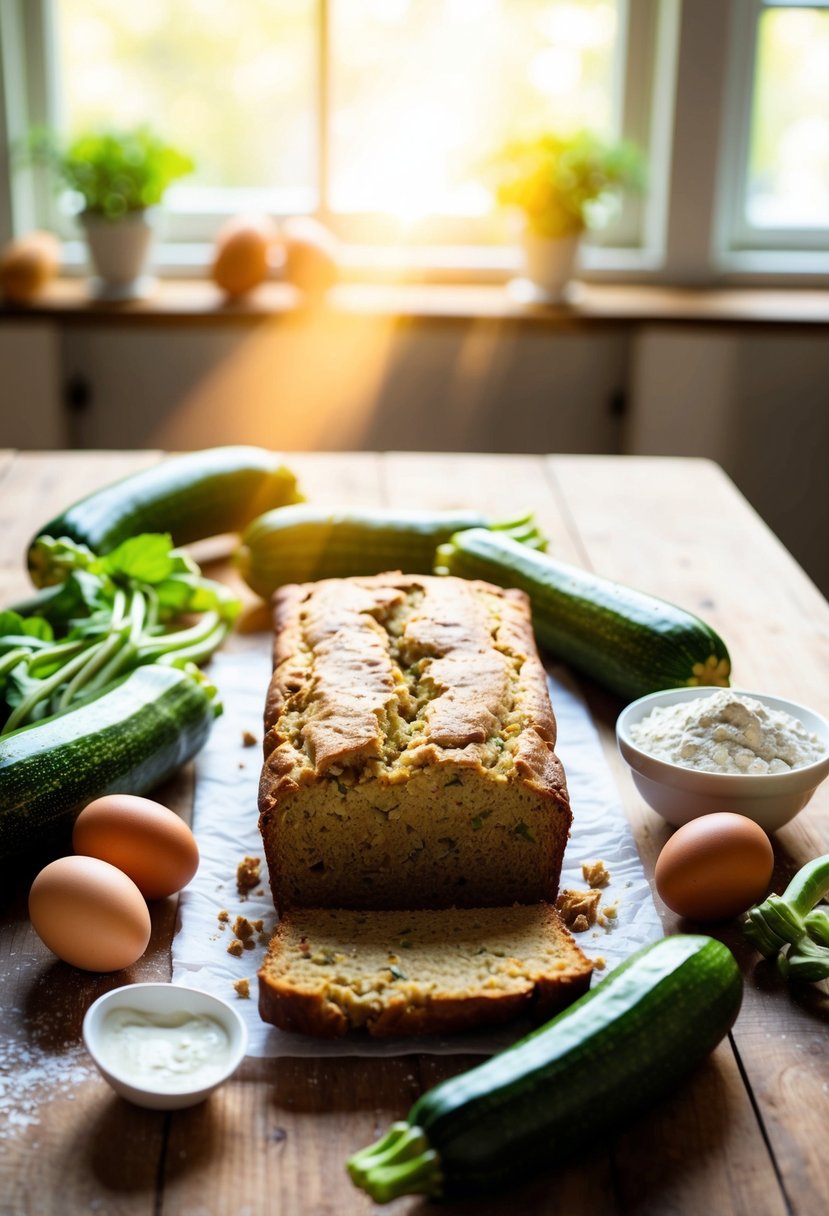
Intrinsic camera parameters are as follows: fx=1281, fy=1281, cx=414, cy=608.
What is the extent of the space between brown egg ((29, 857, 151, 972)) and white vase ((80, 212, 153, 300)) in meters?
3.15

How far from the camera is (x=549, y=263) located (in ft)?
13.6

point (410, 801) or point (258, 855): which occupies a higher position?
point (410, 801)

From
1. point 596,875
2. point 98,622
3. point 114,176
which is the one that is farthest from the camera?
point 114,176

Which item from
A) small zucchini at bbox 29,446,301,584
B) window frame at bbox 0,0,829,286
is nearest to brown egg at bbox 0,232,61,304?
window frame at bbox 0,0,829,286

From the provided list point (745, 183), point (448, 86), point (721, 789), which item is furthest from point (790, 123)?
point (721, 789)

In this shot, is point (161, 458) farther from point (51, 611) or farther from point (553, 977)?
point (553, 977)

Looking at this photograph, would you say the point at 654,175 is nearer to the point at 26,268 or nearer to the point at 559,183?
the point at 559,183

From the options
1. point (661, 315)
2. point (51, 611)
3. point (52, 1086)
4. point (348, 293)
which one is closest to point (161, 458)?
point (51, 611)

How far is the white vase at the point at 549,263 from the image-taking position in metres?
4.11

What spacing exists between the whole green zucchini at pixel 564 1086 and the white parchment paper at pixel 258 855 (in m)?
0.16

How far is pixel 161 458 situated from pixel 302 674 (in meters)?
1.51

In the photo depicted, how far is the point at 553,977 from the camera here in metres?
1.27

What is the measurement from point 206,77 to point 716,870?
381 centimetres

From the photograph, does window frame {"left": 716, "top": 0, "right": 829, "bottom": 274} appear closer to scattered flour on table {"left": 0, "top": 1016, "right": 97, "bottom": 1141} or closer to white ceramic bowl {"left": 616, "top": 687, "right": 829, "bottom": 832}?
white ceramic bowl {"left": 616, "top": 687, "right": 829, "bottom": 832}
